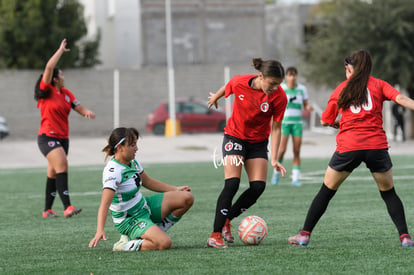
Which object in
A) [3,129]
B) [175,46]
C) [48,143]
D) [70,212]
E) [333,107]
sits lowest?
[3,129]

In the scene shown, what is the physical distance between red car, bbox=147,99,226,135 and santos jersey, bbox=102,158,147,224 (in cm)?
2790

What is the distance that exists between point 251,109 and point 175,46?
3946cm

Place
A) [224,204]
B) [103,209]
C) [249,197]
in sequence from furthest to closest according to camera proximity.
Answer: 1. [249,197]
2. [224,204]
3. [103,209]

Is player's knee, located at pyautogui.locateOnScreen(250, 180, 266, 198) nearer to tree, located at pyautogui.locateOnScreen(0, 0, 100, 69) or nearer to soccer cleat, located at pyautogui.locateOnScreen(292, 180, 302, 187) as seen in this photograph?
soccer cleat, located at pyautogui.locateOnScreen(292, 180, 302, 187)

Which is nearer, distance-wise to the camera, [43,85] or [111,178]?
[111,178]

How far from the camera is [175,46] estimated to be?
1860 inches

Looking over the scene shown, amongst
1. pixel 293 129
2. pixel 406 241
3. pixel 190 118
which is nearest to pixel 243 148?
pixel 406 241

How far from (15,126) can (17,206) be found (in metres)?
25.3

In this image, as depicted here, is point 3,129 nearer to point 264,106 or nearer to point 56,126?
point 56,126

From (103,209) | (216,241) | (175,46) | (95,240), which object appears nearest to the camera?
(95,240)

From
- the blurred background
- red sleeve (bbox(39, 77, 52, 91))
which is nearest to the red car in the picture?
the blurred background

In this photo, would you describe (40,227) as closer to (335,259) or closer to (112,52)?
(335,259)

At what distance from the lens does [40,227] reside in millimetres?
10344

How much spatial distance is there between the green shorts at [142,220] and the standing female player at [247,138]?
584 mm
